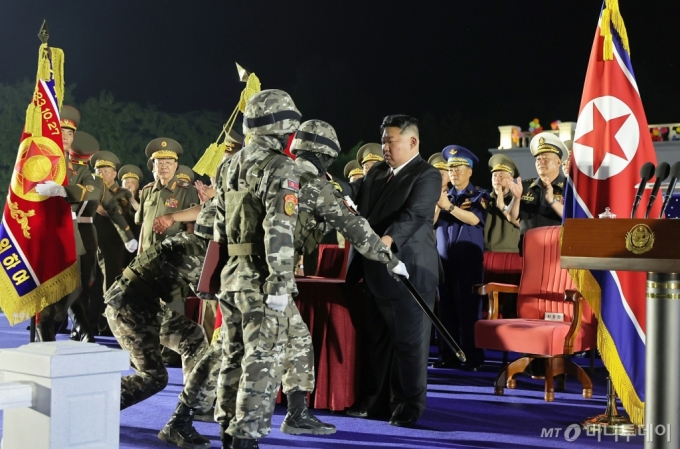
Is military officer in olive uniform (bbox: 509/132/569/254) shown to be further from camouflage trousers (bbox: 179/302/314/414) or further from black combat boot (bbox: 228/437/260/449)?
black combat boot (bbox: 228/437/260/449)

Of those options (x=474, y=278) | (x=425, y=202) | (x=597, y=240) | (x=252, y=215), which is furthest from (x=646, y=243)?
(x=474, y=278)

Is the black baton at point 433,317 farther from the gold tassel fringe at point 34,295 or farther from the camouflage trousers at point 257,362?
the gold tassel fringe at point 34,295

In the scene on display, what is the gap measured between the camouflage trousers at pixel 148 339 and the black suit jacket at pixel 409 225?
3.45ft

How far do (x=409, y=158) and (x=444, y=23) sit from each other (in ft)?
129

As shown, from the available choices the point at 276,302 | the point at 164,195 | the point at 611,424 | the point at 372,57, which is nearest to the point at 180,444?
the point at 276,302

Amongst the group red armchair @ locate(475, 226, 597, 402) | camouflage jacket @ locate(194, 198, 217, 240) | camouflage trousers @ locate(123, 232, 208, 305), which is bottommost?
red armchair @ locate(475, 226, 597, 402)

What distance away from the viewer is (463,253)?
6.97m

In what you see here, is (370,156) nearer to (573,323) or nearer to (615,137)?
(573,323)

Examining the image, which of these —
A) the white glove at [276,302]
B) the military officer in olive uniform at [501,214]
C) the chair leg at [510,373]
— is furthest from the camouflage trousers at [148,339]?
the military officer in olive uniform at [501,214]

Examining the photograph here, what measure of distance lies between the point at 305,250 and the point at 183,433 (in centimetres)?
112

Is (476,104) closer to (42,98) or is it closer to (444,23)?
(444,23)

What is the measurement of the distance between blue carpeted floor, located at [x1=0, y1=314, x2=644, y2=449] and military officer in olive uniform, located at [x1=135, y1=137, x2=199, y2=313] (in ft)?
4.17

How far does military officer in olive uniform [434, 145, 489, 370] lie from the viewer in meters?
6.95

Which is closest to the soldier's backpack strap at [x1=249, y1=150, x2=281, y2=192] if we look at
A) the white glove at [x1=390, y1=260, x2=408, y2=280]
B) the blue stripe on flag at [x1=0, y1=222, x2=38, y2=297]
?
the white glove at [x1=390, y1=260, x2=408, y2=280]
